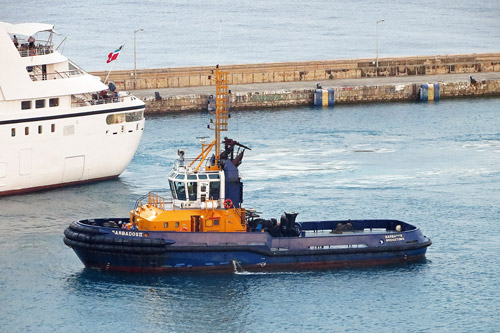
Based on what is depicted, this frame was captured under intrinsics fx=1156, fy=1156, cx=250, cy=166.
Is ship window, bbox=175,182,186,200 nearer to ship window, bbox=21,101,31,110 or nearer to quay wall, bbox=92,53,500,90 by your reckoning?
ship window, bbox=21,101,31,110

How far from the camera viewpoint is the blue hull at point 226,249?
115ft

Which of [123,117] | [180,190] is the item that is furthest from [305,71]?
[180,190]

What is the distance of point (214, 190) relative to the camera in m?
36.1

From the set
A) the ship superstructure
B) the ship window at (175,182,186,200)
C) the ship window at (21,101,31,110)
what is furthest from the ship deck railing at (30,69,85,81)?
the ship window at (175,182,186,200)

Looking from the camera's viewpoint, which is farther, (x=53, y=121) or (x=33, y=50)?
(x=33, y=50)

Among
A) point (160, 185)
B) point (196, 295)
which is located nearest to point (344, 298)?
point (196, 295)

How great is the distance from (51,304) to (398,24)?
9910cm

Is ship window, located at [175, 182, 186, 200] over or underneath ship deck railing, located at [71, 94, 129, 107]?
underneath

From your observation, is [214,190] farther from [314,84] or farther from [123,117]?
[314,84]

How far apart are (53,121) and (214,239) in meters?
14.1

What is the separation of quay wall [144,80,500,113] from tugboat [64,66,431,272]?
3172 centimetres

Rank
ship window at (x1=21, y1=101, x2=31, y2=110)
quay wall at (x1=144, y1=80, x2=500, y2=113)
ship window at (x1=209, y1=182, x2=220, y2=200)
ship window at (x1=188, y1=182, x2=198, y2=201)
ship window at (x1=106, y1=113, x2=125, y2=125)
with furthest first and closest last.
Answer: quay wall at (x1=144, y1=80, x2=500, y2=113), ship window at (x1=106, y1=113, x2=125, y2=125), ship window at (x1=21, y1=101, x2=31, y2=110), ship window at (x1=209, y1=182, x2=220, y2=200), ship window at (x1=188, y1=182, x2=198, y2=201)

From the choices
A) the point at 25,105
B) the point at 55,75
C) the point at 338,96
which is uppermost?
the point at 55,75

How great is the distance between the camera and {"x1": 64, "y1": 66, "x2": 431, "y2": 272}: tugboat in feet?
115
